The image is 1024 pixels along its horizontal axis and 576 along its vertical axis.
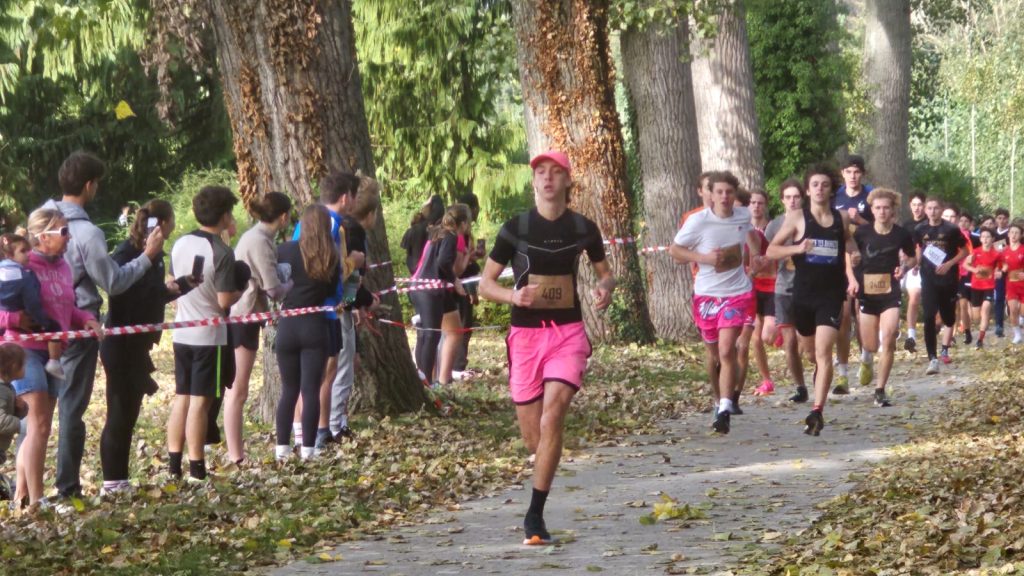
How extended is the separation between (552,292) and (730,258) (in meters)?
4.57

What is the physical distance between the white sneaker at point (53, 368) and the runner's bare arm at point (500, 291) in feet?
8.68

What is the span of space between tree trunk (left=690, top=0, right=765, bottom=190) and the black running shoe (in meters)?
11.5

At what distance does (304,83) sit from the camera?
41.4 feet

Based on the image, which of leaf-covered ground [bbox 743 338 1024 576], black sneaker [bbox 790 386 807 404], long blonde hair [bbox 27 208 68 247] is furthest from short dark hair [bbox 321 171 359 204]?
black sneaker [bbox 790 386 807 404]

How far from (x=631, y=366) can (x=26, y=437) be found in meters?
9.56

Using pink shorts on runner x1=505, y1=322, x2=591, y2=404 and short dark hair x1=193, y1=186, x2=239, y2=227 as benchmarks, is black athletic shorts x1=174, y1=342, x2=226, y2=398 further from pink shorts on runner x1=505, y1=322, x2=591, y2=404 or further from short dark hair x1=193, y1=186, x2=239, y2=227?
pink shorts on runner x1=505, y1=322, x2=591, y2=404

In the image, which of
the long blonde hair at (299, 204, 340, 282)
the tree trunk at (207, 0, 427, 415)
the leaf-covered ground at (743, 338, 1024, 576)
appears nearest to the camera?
the leaf-covered ground at (743, 338, 1024, 576)

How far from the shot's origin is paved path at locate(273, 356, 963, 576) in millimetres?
7609

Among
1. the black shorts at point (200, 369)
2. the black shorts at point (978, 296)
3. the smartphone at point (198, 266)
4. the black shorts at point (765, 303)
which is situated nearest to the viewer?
the smartphone at point (198, 266)

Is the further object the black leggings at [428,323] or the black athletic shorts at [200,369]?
the black leggings at [428,323]

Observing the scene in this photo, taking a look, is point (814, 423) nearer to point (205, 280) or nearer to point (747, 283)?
point (747, 283)

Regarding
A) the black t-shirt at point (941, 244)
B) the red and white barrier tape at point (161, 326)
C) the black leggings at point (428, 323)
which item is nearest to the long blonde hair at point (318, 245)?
the red and white barrier tape at point (161, 326)

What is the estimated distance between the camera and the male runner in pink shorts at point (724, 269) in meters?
12.7

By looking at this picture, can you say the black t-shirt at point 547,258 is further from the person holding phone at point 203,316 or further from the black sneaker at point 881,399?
the black sneaker at point 881,399
